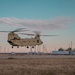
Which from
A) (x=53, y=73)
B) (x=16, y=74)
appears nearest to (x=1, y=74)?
(x=16, y=74)

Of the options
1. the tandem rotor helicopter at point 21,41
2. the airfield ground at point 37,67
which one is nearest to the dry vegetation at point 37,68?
the airfield ground at point 37,67

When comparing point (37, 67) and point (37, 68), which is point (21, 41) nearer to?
point (37, 67)

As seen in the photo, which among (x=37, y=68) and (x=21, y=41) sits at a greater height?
(x=21, y=41)

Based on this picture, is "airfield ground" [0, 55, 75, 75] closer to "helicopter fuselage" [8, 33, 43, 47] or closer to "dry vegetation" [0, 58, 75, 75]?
"dry vegetation" [0, 58, 75, 75]

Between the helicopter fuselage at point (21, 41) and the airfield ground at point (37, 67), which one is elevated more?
the helicopter fuselage at point (21, 41)

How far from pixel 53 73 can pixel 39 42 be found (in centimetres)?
5729

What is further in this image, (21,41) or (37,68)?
(21,41)

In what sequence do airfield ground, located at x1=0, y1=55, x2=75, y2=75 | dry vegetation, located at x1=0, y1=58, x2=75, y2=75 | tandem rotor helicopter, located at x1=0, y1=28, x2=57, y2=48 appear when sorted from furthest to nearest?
tandem rotor helicopter, located at x1=0, y1=28, x2=57, y2=48
airfield ground, located at x1=0, y1=55, x2=75, y2=75
dry vegetation, located at x1=0, y1=58, x2=75, y2=75

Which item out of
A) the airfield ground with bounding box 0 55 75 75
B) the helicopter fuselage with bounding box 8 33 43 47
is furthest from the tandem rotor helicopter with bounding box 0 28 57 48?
the airfield ground with bounding box 0 55 75 75

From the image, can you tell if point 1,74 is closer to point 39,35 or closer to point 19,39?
point 19,39

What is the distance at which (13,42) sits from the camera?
79.9 meters

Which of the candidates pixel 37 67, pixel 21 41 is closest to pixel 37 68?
pixel 37 67

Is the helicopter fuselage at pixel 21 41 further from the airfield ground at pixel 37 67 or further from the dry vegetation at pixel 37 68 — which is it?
the dry vegetation at pixel 37 68

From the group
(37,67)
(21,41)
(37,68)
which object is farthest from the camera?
(21,41)
